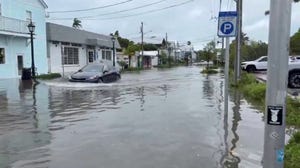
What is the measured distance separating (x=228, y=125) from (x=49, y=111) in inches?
228

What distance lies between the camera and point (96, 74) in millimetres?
24578

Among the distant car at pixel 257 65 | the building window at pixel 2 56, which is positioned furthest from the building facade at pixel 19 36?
the distant car at pixel 257 65

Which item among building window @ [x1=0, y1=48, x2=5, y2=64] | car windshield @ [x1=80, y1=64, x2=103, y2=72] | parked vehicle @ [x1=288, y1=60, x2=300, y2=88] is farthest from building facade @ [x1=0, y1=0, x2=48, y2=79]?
parked vehicle @ [x1=288, y1=60, x2=300, y2=88]

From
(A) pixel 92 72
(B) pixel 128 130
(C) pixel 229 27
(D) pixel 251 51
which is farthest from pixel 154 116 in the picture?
(D) pixel 251 51

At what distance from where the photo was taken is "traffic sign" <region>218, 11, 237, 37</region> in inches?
340

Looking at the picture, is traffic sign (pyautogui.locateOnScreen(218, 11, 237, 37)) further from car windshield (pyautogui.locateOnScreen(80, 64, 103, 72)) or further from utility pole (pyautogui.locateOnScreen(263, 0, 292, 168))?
car windshield (pyautogui.locateOnScreen(80, 64, 103, 72))

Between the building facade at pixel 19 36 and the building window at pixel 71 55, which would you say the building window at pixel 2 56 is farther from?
the building window at pixel 71 55

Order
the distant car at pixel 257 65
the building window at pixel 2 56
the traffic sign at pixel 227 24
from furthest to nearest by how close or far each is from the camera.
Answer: the distant car at pixel 257 65 → the building window at pixel 2 56 → the traffic sign at pixel 227 24

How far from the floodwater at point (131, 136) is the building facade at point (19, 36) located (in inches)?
681

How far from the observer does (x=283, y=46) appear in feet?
9.25

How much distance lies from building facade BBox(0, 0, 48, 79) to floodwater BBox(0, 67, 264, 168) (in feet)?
56.8

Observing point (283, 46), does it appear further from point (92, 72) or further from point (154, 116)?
point (92, 72)

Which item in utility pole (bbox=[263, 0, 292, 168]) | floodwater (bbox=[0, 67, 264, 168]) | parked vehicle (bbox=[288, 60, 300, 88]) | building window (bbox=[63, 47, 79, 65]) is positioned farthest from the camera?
building window (bbox=[63, 47, 79, 65])

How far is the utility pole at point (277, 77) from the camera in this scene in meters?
2.80
